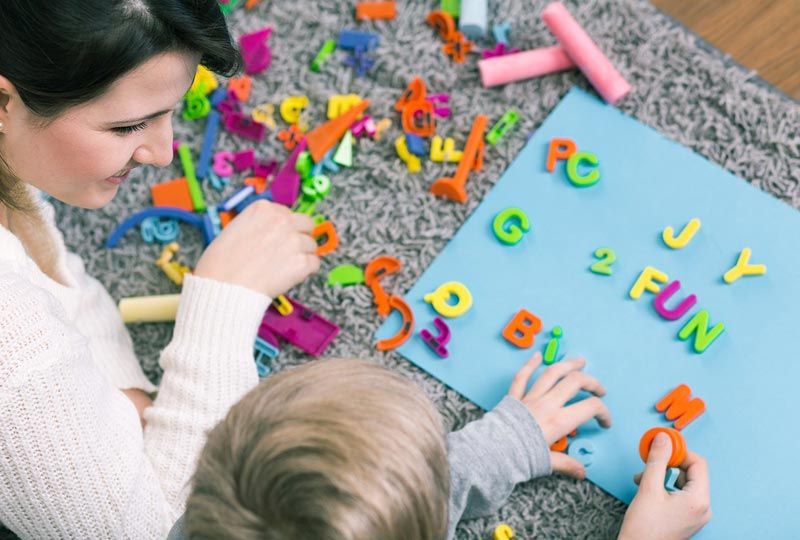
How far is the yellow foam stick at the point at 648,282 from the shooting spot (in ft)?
3.27

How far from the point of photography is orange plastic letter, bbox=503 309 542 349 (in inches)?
39.1

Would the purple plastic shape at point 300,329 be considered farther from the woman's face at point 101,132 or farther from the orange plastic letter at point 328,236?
the woman's face at point 101,132

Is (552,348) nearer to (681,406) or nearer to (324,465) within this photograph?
(681,406)

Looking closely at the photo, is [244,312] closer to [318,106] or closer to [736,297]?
[318,106]

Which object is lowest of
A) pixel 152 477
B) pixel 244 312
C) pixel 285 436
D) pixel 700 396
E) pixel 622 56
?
pixel 152 477

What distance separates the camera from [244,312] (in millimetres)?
916

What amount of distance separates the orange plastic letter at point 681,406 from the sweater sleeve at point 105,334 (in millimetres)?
607

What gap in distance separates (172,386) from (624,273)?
557mm

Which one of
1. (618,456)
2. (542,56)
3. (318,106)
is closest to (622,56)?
(542,56)

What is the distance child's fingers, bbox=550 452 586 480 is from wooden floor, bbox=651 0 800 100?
1.93 feet

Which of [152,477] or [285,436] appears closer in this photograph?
[285,436]

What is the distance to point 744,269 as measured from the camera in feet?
3.25

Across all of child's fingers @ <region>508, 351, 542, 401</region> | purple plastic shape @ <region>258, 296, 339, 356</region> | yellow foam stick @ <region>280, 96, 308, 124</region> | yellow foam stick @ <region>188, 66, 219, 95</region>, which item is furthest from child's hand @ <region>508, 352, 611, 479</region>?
yellow foam stick @ <region>188, 66, 219, 95</region>

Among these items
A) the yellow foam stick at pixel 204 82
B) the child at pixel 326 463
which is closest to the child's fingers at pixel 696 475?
the child at pixel 326 463
